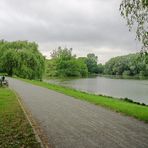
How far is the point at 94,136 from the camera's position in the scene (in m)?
8.99

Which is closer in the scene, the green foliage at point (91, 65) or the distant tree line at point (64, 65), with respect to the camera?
the distant tree line at point (64, 65)

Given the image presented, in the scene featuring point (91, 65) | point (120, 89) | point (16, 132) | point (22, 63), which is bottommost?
point (120, 89)

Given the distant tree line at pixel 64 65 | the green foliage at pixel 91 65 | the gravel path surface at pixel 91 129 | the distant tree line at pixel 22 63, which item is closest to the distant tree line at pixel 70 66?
the distant tree line at pixel 64 65

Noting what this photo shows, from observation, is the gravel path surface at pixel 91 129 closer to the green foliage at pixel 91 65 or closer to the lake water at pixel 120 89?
the lake water at pixel 120 89

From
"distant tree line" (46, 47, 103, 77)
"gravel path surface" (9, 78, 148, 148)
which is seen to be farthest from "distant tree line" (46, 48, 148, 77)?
"gravel path surface" (9, 78, 148, 148)

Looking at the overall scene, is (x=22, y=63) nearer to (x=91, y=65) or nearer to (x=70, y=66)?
(x=70, y=66)

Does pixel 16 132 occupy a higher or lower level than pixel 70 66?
lower

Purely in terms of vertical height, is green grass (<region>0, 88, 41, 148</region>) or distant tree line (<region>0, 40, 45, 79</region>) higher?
distant tree line (<region>0, 40, 45, 79</region>)

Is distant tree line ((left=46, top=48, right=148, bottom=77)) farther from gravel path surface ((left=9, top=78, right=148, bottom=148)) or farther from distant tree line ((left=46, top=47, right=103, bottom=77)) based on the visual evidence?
gravel path surface ((left=9, top=78, right=148, bottom=148))

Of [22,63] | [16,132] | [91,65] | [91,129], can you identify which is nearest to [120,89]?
[22,63]

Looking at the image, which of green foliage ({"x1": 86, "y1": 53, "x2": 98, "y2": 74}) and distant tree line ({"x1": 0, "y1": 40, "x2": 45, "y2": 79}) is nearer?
distant tree line ({"x1": 0, "y1": 40, "x2": 45, "y2": 79})

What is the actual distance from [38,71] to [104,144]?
5055 cm

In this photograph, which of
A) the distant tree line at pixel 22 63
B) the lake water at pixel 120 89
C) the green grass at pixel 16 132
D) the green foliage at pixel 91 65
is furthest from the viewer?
the green foliage at pixel 91 65

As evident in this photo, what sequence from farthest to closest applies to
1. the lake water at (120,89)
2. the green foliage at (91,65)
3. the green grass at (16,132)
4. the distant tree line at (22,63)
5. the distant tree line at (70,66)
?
the green foliage at (91,65), the distant tree line at (70,66), the distant tree line at (22,63), the lake water at (120,89), the green grass at (16,132)
